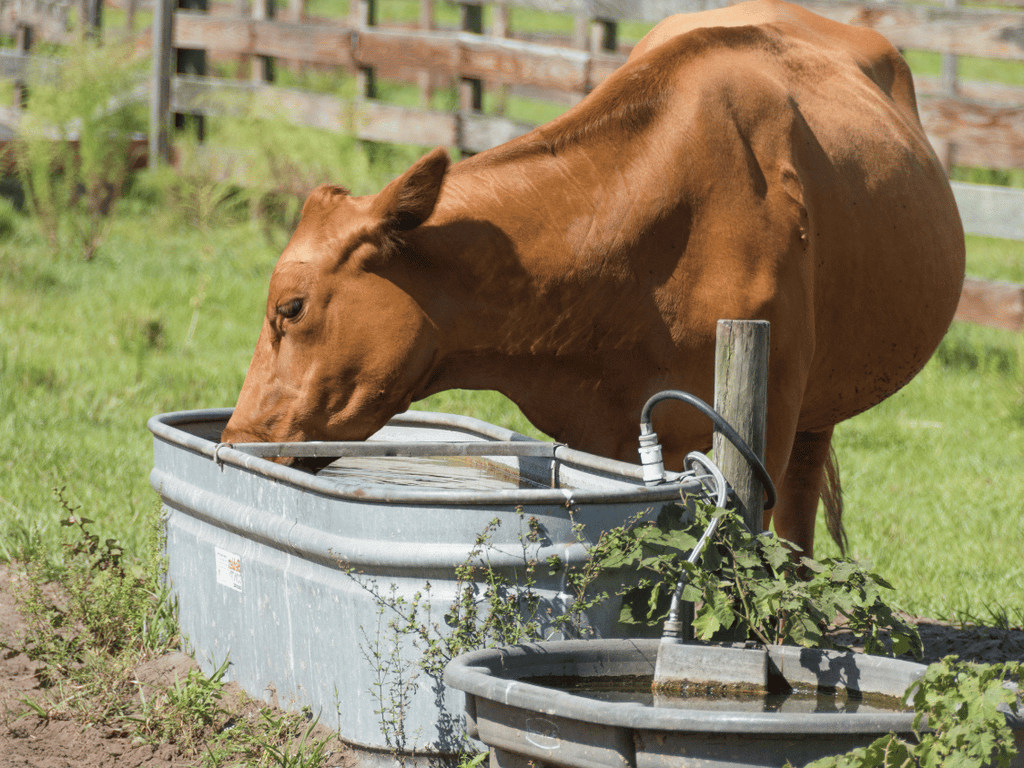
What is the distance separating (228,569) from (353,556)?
2.41ft

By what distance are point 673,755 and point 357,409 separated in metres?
1.51

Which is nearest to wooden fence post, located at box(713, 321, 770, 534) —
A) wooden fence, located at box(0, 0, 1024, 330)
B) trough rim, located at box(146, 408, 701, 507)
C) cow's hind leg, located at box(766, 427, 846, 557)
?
trough rim, located at box(146, 408, 701, 507)

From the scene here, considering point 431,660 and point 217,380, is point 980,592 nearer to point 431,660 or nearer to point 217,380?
point 431,660

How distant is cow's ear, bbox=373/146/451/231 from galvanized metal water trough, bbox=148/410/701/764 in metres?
0.62

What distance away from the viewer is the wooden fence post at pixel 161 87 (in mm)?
11180

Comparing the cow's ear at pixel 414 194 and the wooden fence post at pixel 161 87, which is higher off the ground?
the wooden fence post at pixel 161 87

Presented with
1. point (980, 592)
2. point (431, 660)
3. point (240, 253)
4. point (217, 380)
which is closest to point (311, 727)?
point (431, 660)

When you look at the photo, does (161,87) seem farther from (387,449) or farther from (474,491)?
(474,491)

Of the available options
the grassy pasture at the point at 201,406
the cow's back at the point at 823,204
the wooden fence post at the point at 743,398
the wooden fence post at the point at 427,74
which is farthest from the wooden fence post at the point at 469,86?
the wooden fence post at the point at 743,398

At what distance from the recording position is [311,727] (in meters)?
2.96

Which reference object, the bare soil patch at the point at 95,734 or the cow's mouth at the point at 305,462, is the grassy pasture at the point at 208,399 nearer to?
the bare soil patch at the point at 95,734

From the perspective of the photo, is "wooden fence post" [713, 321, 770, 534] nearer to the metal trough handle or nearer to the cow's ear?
the metal trough handle

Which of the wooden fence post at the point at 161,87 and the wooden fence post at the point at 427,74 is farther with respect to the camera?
the wooden fence post at the point at 427,74

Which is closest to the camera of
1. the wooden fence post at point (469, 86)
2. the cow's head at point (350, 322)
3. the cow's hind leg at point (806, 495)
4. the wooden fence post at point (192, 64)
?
the cow's head at point (350, 322)
